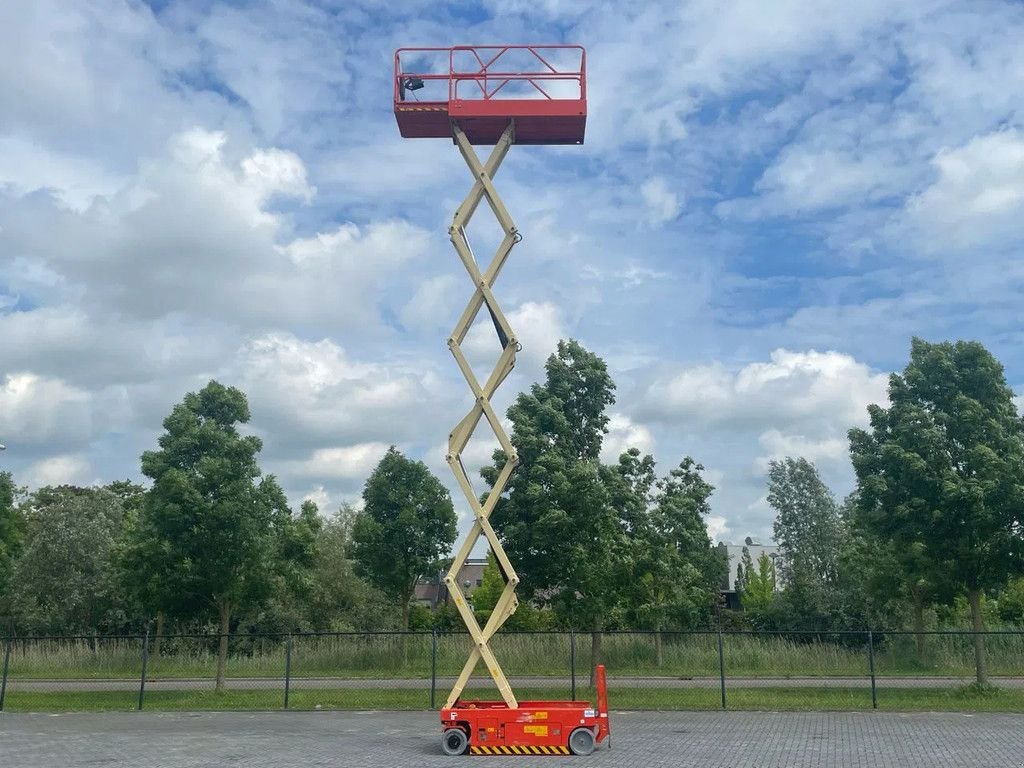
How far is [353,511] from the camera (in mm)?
50031

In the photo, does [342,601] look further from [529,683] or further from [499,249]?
[499,249]

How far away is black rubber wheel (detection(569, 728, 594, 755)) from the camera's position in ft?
44.0

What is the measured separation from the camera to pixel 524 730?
13.5 metres

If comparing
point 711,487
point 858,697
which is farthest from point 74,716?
point 711,487

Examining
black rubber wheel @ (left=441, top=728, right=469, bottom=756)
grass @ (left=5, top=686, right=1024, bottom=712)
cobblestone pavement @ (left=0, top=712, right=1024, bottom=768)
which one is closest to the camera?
cobblestone pavement @ (left=0, top=712, right=1024, bottom=768)

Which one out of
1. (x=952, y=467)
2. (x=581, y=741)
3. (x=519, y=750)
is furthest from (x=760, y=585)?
(x=519, y=750)

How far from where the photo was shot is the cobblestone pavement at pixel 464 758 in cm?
1302

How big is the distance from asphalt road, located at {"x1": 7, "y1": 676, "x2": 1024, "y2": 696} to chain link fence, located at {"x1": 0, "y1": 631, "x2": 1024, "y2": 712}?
6 cm

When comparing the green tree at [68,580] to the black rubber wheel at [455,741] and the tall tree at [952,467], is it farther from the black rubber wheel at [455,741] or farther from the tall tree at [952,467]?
the tall tree at [952,467]

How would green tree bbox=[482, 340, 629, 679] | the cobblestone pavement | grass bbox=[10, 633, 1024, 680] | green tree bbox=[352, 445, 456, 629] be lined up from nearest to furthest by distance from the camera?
the cobblestone pavement
green tree bbox=[482, 340, 629, 679]
grass bbox=[10, 633, 1024, 680]
green tree bbox=[352, 445, 456, 629]

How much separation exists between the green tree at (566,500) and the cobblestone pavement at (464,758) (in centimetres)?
336

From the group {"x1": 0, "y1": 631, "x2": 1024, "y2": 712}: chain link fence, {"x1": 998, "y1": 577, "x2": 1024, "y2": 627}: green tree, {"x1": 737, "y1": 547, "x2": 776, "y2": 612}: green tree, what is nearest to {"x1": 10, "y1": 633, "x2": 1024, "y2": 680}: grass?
{"x1": 0, "y1": 631, "x2": 1024, "y2": 712}: chain link fence

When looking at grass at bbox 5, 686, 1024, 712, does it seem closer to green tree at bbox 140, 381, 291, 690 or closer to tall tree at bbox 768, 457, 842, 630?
green tree at bbox 140, 381, 291, 690

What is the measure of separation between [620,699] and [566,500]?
4757 millimetres
